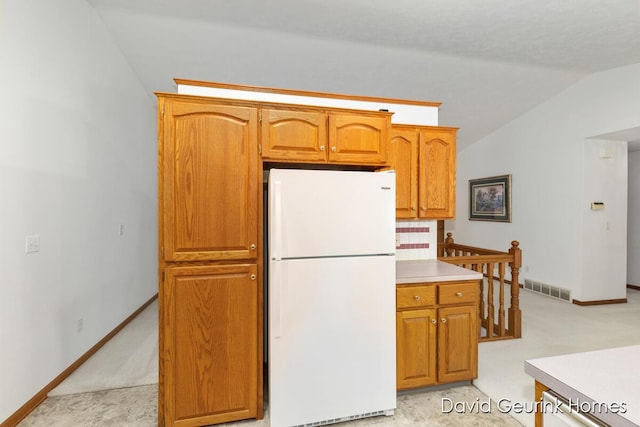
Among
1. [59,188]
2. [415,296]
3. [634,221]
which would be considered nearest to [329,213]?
[415,296]

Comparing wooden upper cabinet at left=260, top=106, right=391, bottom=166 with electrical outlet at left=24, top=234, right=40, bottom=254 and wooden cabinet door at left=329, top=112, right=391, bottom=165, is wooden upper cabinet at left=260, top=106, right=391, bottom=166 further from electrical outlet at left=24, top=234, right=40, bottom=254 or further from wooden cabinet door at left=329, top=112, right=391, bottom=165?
electrical outlet at left=24, top=234, right=40, bottom=254

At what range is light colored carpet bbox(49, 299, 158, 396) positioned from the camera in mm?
2451

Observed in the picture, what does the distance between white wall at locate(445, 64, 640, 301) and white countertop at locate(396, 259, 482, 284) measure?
3.26 m

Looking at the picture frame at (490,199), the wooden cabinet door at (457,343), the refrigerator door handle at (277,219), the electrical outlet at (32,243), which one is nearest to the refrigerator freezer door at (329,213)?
the refrigerator door handle at (277,219)

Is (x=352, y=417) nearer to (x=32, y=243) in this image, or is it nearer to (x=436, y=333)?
(x=436, y=333)

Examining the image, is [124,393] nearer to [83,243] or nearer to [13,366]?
[13,366]

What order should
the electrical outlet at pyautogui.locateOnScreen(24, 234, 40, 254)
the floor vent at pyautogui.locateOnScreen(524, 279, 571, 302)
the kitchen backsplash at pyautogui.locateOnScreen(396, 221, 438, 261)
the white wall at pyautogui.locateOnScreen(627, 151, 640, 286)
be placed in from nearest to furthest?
1. the electrical outlet at pyautogui.locateOnScreen(24, 234, 40, 254)
2. the kitchen backsplash at pyautogui.locateOnScreen(396, 221, 438, 261)
3. the floor vent at pyautogui.locateOnScreen(524, 279, 571, 302)
4. the white wall at pyautogui.locateOnScreen(627, 151, 640, 286)

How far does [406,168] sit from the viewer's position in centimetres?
283

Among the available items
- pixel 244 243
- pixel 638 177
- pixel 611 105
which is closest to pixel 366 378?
pixel 244 243

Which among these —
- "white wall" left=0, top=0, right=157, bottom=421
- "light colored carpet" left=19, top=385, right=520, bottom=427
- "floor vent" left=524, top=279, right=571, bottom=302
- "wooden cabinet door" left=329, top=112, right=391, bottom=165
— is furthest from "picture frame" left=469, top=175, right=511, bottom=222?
"white wall" left=0, top=0, right=157, bottom=421

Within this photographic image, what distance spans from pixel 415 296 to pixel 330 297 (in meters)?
0.68

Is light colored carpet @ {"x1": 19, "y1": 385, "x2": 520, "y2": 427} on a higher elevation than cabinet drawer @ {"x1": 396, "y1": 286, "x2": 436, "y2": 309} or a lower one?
lower

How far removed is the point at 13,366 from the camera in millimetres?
1996

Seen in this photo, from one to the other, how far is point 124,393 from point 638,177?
25.5 ft
